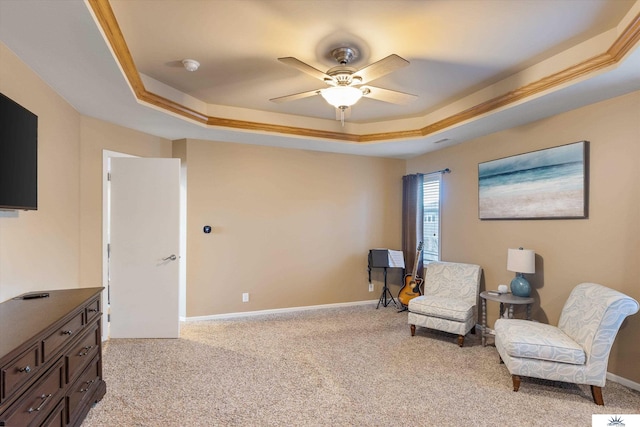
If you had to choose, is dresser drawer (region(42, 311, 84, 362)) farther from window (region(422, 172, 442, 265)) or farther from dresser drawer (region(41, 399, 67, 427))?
window (region(422, 172, 442, 265))

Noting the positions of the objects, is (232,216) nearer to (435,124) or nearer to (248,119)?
(248,119)

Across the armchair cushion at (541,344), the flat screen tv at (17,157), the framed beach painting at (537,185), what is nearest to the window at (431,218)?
the framed beach painting at (537,185)

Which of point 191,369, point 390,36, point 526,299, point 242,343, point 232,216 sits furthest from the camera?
point 232,216

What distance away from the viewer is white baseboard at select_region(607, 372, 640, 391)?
8.73 feet

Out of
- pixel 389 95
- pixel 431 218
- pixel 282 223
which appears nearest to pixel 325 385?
pixel 389 95

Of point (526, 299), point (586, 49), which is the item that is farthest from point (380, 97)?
point (526, 299)

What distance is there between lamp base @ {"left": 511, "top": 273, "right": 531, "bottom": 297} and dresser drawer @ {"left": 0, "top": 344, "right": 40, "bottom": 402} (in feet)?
12.4

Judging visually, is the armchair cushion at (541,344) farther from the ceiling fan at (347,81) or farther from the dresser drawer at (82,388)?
the dresser drawer at (82,388)

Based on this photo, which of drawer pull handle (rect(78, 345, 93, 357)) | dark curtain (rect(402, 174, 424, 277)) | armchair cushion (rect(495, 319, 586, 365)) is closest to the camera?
drawer pull handle (rect(78, 345, 93, 357))

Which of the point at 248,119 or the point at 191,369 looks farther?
the point at 248,119

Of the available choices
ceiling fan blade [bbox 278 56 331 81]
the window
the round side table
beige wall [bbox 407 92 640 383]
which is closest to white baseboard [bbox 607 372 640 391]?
beige wall [bbox 407 92 640 383]

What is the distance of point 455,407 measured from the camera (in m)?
2.42

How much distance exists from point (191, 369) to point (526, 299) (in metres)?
3.24

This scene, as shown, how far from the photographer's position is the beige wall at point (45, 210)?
218cm
